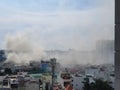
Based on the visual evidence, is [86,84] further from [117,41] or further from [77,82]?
[117,41]

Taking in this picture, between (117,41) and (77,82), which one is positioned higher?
(117,41)

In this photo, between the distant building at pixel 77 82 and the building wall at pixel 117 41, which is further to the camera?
the distant building at pixel 77 82

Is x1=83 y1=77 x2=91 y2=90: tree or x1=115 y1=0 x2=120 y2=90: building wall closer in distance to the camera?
x1=115 y1=0 x2=120 y2=90: building wall

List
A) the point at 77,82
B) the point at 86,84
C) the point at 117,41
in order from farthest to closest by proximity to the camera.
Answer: the point at 77,82, the point at 86,84, the point at 117,41

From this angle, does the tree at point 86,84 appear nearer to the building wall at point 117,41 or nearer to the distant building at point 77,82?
the distant building at point 77,82

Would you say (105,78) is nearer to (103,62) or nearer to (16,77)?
(103,62)

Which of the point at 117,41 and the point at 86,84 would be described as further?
the point at 86,84

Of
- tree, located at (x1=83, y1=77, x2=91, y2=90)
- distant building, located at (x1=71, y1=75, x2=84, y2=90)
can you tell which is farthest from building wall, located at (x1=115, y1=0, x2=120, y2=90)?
distant building, located at (x1=71, y1=75, x2=84, y2=90)

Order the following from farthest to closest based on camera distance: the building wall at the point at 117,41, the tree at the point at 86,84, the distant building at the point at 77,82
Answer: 1. the distant building at the point at 77,82
2. the tree at the point at 86,84
3. the building wall at the point at 117,41

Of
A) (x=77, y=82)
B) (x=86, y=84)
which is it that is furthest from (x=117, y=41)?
(x=77, y=82)

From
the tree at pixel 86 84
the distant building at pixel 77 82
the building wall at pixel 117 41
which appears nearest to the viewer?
the building wall at pixel 117 41

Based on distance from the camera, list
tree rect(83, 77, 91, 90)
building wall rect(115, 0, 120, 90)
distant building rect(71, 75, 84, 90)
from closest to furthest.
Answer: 1. building wall rect(115, 0, 120, 90)
2. tree rect(83, 77, 91, 90)
3. distant building rect(71, 75, 84, 90)

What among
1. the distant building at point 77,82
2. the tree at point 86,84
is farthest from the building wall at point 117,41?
the distant building at point 77,82

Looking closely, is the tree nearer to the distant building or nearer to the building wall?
the distant building
